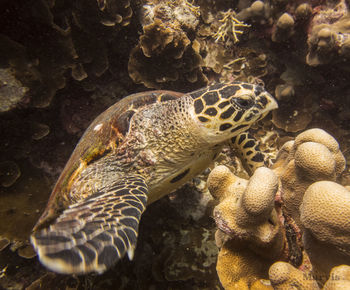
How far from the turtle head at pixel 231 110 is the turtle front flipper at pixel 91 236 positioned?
103cm

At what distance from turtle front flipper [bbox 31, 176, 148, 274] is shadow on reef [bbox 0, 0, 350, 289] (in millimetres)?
1139

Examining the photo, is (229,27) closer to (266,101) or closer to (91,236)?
(266,101)

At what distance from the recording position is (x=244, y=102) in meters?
2.13

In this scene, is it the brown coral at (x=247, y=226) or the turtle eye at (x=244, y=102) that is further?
the turtle eye at (x=244, y=102)

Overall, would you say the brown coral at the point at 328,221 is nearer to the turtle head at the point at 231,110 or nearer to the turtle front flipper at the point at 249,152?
the turtle head at the point at 231,110

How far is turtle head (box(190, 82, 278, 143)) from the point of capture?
213cm

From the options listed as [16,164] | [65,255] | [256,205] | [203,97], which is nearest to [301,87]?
[203,97]

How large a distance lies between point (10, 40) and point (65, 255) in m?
2.76

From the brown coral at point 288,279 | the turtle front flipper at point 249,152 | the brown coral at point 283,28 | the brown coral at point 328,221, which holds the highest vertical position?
the brown coral at point 283,28

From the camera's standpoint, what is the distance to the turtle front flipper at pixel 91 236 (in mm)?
998

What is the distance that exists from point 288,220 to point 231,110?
1.09 meters

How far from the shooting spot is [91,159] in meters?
2.29

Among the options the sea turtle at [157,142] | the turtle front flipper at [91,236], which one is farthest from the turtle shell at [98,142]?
the turtle front flipper at [91,236]

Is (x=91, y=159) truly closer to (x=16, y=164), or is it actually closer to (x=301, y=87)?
(x=16, y=164)
